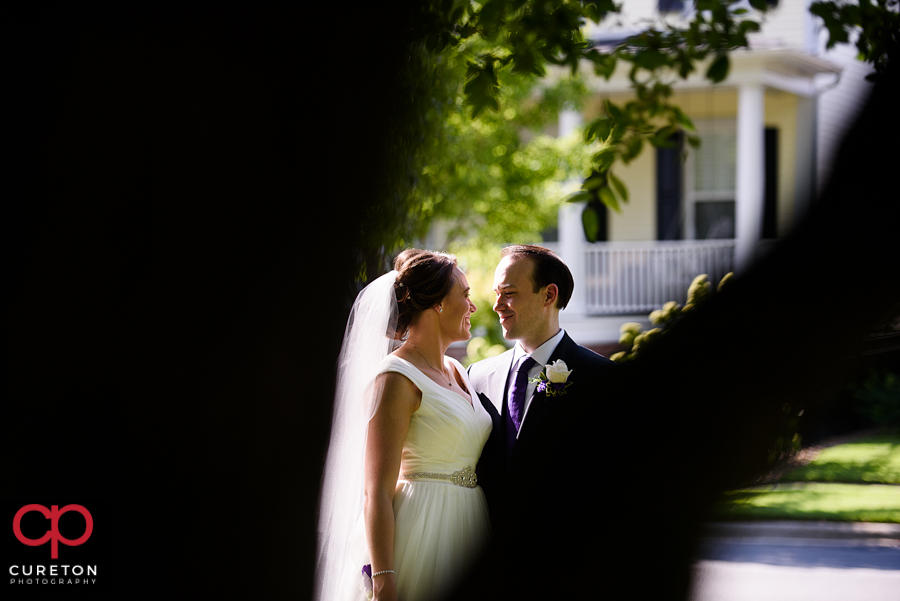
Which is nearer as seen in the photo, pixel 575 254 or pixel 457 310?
pixel 457 310

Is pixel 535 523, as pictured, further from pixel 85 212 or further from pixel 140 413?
pixel 85 212

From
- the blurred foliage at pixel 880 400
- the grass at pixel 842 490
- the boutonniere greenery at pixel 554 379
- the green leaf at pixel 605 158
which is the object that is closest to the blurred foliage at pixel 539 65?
the green leaf at pixel 605 158

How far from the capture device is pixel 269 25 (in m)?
1.79

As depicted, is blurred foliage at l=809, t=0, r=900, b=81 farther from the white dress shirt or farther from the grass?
the grass

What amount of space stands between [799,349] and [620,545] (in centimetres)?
53

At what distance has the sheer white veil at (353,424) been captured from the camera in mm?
2854

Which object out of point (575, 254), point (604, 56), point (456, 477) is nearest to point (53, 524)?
point (456, 477)

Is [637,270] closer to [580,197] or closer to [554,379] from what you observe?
[554,379]

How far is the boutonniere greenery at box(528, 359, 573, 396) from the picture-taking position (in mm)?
2965

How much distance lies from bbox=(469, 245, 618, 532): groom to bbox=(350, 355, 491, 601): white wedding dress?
0.14 m

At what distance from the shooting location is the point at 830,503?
829 centimetres

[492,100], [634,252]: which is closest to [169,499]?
[492,100]

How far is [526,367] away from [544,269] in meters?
0.40

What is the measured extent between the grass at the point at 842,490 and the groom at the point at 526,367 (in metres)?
4.57
